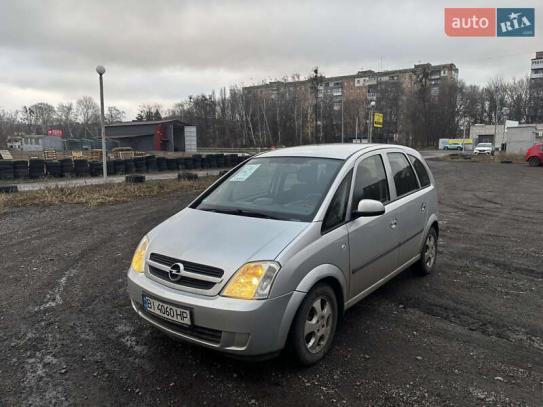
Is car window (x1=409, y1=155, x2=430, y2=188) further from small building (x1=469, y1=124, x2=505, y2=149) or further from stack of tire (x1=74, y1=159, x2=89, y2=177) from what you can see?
small building (x1=469, y1=124, x2=505, y2=149)

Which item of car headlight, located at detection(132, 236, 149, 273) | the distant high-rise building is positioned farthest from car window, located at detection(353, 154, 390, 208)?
the distant high-rise building

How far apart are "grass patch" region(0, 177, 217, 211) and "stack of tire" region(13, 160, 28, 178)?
6284 millimetres

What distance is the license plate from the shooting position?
9.18 feet

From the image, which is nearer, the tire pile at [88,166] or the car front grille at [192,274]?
the car front grille at [192,274]

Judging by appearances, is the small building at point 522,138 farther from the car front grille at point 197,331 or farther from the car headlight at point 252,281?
the car front grille at point 197,331

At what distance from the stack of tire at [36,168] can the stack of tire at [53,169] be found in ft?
0.56

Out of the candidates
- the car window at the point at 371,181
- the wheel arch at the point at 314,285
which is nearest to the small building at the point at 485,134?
the car window at the point at 371,181

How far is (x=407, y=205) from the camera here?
443 cm

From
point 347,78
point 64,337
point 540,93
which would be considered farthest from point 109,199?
point 347,78

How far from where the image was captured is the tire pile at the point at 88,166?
17.5 meters

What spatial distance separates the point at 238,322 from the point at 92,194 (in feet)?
34.7

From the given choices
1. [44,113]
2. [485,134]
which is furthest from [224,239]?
[44,113]

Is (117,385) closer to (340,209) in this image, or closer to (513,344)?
(340,209)

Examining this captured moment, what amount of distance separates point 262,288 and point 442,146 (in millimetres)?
72397
